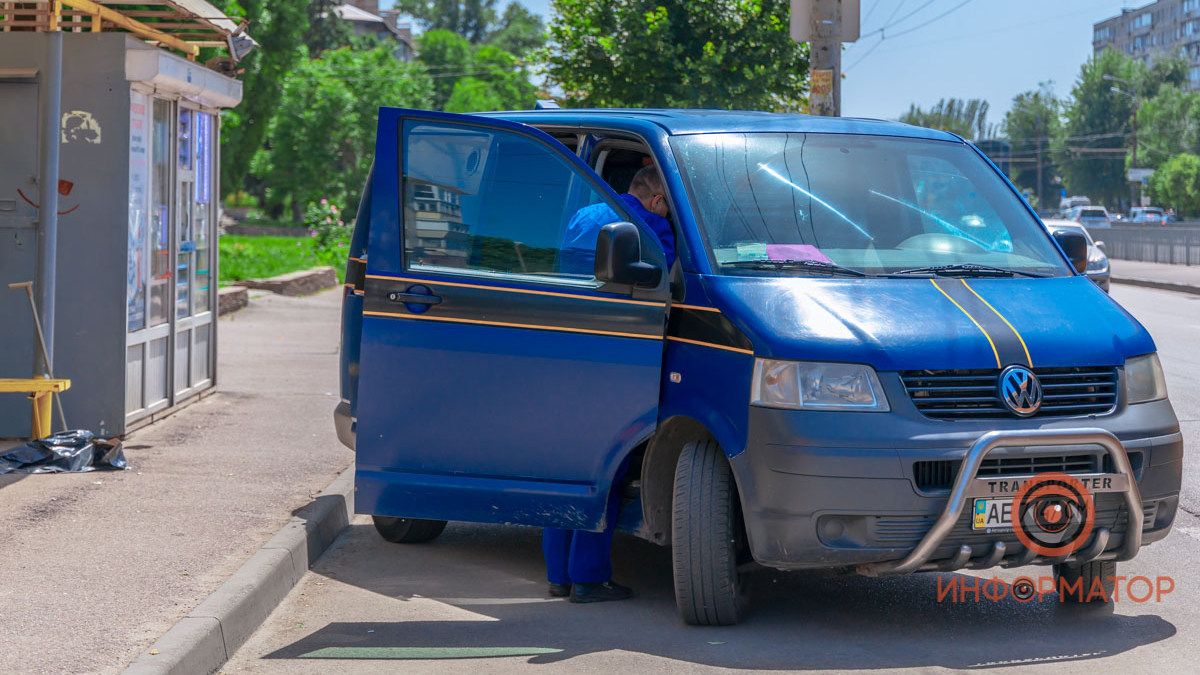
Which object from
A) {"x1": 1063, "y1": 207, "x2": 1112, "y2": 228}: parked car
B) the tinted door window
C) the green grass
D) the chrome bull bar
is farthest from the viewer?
{"x1": 1063, "y1": 207, "x2": 1112, "y2": 228}: parked car

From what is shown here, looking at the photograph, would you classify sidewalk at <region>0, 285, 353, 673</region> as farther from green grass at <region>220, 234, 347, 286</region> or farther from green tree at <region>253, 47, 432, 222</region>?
green tree at <region>253, 47, 432, 222</region>

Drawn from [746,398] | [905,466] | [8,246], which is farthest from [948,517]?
[8,246]

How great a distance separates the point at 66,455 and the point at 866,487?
16.0 ft

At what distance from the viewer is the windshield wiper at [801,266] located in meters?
5.77

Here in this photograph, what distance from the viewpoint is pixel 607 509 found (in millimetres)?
5914

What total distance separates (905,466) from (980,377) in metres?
0.43

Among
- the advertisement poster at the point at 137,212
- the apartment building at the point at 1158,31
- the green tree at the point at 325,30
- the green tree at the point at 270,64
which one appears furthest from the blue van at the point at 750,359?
the apartment building at the point at 1158,31

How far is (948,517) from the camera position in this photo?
515 cm

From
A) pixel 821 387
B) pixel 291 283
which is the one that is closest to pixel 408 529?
pixel 821 387

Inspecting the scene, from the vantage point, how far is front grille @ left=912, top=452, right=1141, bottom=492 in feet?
17.1

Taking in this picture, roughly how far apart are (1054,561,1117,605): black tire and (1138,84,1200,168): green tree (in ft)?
328

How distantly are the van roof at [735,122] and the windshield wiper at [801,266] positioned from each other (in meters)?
0.76

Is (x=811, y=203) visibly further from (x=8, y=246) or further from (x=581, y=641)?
(x=8, y=246)

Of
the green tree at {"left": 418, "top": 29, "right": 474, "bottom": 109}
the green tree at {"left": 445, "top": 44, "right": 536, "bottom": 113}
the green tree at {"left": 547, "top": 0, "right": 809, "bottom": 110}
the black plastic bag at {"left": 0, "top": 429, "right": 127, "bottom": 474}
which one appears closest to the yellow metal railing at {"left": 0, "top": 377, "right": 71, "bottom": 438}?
the black plastic bag at {"left": 0, "top": 429, "right": 127, "bottom": 474}
